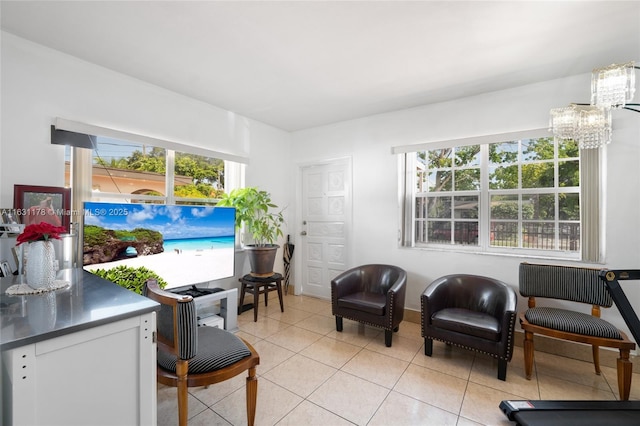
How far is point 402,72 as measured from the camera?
105 inches

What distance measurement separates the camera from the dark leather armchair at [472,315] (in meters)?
2.25

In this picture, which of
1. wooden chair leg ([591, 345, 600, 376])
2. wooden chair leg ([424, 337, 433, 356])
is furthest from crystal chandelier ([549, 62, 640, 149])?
wooden chair leg ([424, 337, 433, 356])

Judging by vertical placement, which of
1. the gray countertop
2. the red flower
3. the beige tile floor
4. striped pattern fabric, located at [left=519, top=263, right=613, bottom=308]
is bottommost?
the beige tile floor

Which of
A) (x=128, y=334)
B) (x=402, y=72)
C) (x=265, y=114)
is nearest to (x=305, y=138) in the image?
(x=265, y=114)

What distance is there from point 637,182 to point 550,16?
1.68m

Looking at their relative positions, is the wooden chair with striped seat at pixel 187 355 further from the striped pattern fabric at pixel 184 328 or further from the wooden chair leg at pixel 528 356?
the wooden chair leg at pixel 528 356

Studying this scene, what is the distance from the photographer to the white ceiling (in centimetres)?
185

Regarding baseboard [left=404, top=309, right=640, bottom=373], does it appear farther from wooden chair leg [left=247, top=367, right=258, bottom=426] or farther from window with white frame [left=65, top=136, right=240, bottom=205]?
window with white frame [left=65, top=136, right=240, bottom=205]

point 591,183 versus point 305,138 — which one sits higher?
point 305,138

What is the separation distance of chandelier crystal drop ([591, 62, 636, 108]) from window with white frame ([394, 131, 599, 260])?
1054 millimetres

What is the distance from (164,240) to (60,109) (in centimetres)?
140

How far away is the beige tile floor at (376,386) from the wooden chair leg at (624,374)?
0.10 meters

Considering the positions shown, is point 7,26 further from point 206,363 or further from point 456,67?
point 456,67

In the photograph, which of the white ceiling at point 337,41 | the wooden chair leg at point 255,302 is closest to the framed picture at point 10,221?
the white ceiling at point 337,41
